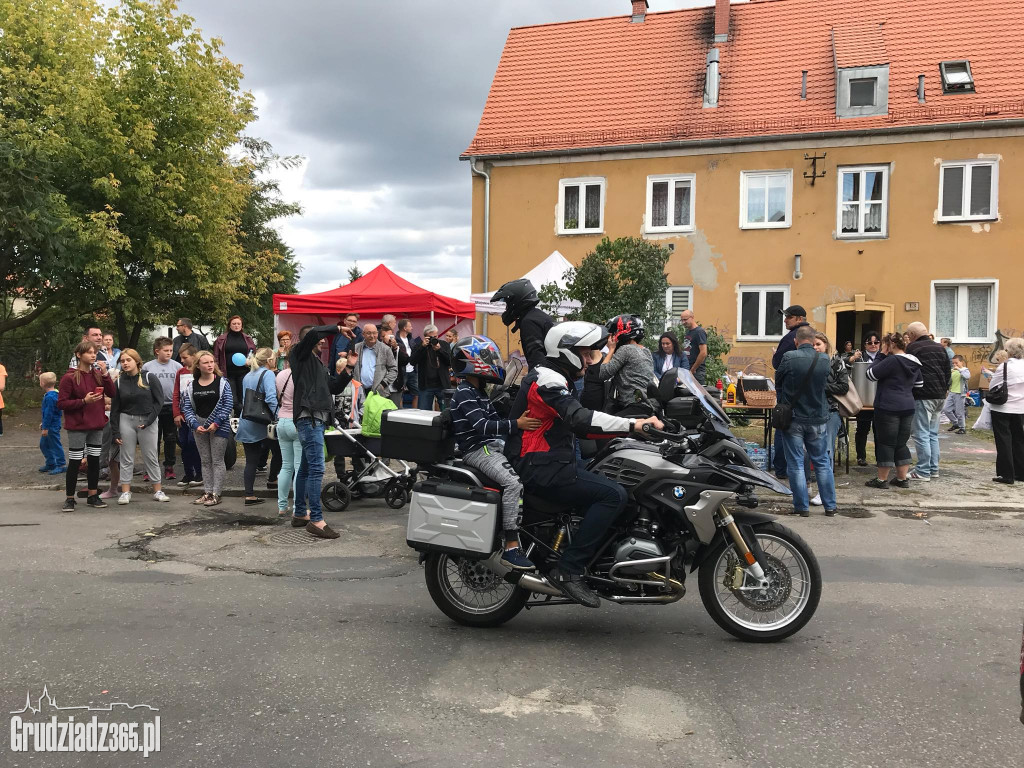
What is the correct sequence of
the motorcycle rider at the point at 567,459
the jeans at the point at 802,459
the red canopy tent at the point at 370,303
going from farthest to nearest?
the red canopy tent at the point at 370,303 → the jeans at the point at 802,459 → the motorcycle rider at the point at 567,459

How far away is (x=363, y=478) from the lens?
909cm

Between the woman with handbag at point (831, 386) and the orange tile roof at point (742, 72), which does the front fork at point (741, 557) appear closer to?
the woman with handbag at point (831, 386)

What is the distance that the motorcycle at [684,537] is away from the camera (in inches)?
184

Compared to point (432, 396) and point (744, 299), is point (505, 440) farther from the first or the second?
point (744, 299)

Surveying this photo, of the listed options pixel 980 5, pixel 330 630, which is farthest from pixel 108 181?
pixel 980 5

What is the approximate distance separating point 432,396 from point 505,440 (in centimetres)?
742

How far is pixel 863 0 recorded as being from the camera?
24672 mm

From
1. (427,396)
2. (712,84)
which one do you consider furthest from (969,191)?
(427,396)

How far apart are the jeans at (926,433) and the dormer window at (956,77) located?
1509 cm

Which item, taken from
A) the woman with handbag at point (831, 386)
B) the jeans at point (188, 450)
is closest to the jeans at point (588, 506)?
the woman with handbag at point (831, 386)

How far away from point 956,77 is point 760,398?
15.9m

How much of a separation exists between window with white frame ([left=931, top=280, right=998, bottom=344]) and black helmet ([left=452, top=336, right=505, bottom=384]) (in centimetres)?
1986

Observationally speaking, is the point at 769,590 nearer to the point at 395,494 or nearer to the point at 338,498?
the point at 395,494

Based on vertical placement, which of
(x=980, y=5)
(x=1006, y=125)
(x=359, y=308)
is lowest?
(x=359, y=308)
